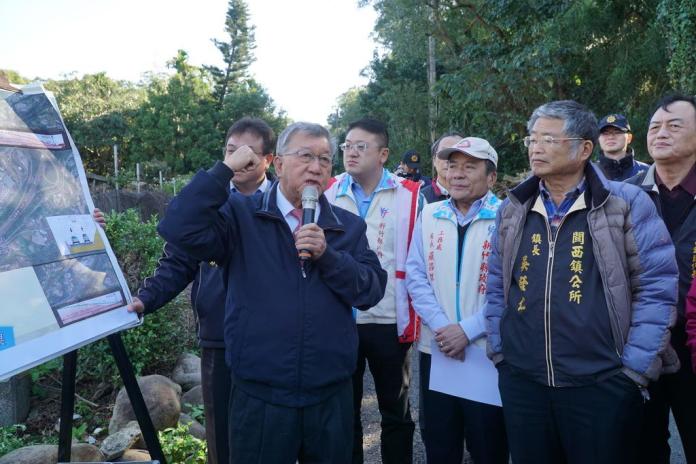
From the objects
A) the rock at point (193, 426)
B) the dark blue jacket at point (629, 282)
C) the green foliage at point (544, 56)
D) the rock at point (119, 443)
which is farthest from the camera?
the green foliage at point (544, 56)

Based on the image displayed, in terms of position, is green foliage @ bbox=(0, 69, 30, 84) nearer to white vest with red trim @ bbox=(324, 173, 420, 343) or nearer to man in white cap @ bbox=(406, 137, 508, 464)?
white vest with red trim @ bbox=(324, 173, 420, 343)

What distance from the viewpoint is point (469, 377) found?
3.13 m

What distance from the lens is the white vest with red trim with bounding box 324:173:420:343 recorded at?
3502mm

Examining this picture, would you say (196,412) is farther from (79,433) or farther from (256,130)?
(256,130)

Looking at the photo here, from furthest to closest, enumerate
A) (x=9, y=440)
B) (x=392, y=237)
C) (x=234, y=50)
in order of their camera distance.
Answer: (x=234, y=50)
(x=9, y=440)
(x=392, y=237)

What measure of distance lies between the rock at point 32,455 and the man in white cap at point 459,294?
2.24 meters

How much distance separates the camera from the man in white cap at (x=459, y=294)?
123 inches

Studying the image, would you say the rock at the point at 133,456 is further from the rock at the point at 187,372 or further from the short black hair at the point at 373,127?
the short black hair at the point at 373,127

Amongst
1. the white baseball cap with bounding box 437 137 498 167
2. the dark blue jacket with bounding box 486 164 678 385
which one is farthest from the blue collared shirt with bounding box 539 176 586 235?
the white baseball cap with bounding box 437 137 498 167

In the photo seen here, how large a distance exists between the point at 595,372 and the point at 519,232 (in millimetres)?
699

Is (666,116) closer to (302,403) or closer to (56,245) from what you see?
(302,403)

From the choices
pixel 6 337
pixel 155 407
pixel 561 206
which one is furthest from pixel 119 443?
pixel 561 206

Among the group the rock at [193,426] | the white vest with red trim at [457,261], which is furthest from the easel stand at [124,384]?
the white vest with red trim at [457,261]

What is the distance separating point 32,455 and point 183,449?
87 cm
